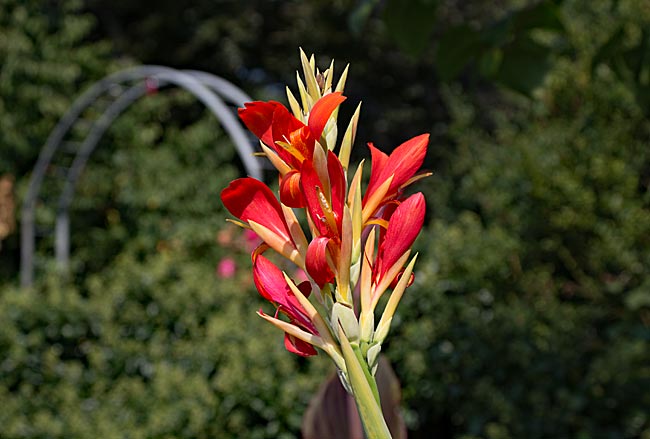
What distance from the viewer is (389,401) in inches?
44.1

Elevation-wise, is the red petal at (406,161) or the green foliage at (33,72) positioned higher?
the green foliage at (33,72)

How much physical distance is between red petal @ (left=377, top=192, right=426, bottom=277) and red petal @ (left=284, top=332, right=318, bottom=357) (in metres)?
0.06

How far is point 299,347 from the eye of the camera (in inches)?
16.8

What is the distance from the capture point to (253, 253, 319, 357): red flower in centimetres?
42

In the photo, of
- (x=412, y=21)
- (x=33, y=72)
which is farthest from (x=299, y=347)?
(x=33, y=72)

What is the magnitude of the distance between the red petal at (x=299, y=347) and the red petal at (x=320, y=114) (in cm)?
12

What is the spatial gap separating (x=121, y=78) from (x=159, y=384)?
3362 millimetres

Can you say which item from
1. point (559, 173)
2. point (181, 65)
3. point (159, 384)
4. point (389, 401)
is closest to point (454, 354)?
point (159, 384)

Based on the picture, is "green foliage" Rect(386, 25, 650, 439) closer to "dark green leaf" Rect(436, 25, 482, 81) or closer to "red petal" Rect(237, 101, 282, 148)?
"dark green leaf" Rect(436, 25, 482, 81)

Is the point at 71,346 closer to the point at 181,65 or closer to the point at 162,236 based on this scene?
the point at 162,236

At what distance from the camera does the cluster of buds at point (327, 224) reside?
0.39 meters

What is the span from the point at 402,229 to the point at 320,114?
0.26 ft

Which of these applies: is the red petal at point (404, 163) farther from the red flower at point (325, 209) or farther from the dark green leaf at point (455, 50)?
the dark green leaf at point (455, 50)

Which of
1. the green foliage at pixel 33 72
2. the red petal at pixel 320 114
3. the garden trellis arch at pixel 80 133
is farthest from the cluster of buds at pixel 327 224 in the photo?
the green foliage at pixel 33 72
